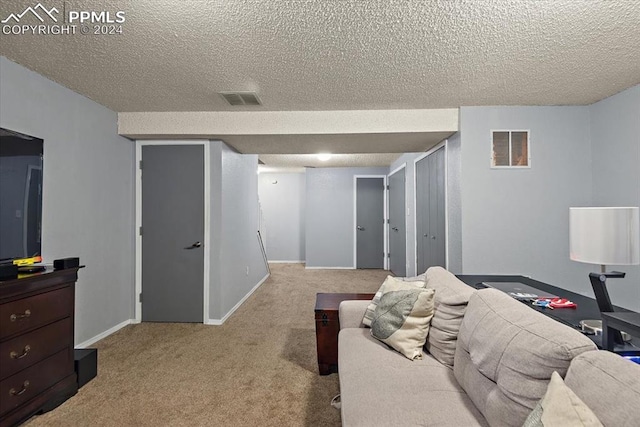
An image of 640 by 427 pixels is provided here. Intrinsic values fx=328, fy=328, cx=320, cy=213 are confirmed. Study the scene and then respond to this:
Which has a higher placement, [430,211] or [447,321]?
[430,211]

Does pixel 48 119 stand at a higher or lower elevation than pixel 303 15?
lower

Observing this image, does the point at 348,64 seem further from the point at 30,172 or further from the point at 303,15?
the point at 30,172

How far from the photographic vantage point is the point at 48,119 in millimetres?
2670

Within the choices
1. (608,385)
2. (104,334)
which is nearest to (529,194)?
(608,385)

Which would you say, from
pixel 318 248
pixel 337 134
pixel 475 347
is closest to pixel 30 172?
pixel 337 134

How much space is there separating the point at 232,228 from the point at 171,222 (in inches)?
29.8

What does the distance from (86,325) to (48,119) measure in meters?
1.87

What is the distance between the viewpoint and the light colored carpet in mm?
2018

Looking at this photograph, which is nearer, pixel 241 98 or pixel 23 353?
pixel 23 353

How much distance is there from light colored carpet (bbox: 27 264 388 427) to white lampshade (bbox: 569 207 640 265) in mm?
1707

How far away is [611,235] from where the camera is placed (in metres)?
1.65

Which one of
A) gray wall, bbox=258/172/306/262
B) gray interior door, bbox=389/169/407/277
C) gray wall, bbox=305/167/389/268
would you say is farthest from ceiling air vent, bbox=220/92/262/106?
gray wall, bbox=258/172/306/262

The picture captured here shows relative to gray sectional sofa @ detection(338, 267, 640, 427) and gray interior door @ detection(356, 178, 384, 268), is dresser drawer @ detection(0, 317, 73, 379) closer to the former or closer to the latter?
gray sectional sofa @ detection(338, 267, 640, 427)

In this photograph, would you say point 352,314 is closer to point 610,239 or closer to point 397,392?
point 397,392
